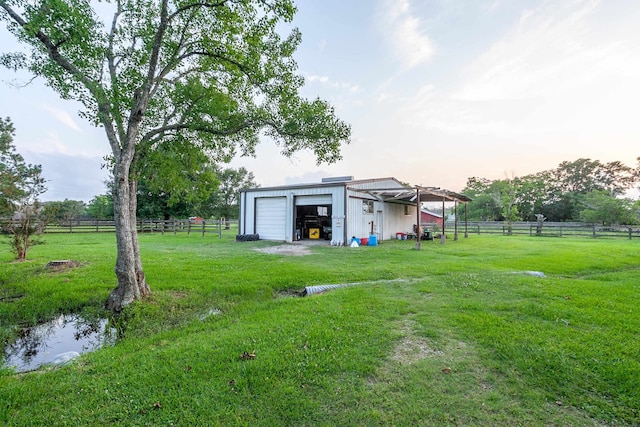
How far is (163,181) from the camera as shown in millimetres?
6691

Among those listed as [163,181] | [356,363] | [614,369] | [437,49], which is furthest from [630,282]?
[163,181]

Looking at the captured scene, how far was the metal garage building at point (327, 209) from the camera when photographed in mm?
14109

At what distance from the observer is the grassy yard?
2109 mm

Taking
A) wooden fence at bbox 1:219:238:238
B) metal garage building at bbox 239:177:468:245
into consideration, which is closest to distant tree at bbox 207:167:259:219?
wooden fence at bbox 1:219:238:238

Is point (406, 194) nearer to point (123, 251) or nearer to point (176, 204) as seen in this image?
point (123, 251)

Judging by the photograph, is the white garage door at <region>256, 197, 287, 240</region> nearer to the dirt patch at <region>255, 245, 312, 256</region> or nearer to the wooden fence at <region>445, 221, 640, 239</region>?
the dirt patch at <region>255, 245, 312, 256</region>

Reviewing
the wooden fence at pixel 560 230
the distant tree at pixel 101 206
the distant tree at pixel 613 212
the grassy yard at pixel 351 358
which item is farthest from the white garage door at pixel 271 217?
the distant tree at pixel 613 212

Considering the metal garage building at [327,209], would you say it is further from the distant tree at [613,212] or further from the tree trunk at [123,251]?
the distant tree at [613,212]

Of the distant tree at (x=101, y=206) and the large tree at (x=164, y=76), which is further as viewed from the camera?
the distant tree at (x=101, y=206)

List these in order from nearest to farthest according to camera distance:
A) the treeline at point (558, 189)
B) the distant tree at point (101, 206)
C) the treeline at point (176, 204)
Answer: the treeline at point (176, 204)
the distant tree at point (101, 206)
the treeline at point (558, 189)

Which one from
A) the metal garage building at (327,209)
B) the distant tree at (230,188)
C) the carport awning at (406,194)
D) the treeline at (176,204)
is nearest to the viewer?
the treeline at (176,204)

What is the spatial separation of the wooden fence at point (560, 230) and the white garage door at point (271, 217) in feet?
53.4

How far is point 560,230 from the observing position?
2016 centimetres

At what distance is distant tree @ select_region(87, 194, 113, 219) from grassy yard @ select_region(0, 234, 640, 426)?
32.4 meters
